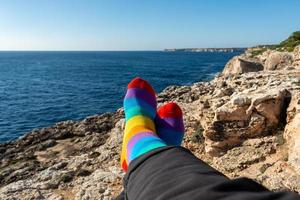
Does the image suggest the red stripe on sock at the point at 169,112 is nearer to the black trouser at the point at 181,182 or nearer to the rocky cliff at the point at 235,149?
the rocky cliff at the point at 235,149

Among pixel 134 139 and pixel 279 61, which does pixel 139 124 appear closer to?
pixel 134 139

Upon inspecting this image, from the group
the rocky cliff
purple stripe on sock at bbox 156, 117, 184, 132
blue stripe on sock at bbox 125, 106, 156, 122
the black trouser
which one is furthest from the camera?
the rocky cliff

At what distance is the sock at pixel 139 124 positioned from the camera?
98.7 inches

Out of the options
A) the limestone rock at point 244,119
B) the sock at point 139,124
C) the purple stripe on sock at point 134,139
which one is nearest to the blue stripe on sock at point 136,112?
the sock at point 139,124

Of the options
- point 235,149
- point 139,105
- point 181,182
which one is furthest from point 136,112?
point 235,149

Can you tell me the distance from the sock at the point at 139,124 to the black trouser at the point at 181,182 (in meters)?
0.33

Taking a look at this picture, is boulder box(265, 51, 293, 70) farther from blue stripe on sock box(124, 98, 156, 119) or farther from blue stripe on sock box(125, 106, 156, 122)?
blue stripe on sock box(125, 106, 156, 122)

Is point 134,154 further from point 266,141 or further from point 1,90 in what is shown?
point 1,90

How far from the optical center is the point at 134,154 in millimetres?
2469

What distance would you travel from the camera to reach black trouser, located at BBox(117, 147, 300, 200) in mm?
1351

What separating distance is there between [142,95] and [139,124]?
2.19 metres

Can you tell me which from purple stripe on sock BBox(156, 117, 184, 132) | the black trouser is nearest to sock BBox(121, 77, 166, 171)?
purple stripe on sock BBox(156, 117, 184, 132)

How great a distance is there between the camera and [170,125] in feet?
16.3

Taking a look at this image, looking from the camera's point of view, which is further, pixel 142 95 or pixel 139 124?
pixel 142 95
